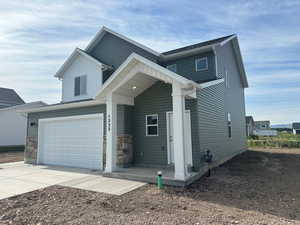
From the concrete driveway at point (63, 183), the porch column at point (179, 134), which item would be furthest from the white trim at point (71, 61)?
the porch column at point (179, 134)

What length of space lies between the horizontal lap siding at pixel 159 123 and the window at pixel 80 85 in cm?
531

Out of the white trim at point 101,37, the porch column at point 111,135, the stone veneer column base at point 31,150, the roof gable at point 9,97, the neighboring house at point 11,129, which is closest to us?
the porch column at point 111,135

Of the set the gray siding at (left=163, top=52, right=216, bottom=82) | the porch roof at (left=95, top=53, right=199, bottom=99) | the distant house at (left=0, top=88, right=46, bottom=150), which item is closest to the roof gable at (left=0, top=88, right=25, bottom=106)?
the distant house at (left=0, top=88, right=46, bottom=150)

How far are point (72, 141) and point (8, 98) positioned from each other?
62.3 ft

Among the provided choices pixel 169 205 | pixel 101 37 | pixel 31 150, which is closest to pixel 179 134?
pixel 169 205

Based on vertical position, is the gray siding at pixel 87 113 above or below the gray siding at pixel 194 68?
below

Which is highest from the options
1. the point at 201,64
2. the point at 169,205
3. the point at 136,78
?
the point at 201,64

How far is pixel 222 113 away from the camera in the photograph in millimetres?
11289

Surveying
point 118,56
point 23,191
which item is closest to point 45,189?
point 23,191

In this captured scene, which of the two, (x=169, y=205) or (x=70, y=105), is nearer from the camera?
(x=169, y=205)

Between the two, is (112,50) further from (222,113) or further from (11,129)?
(11,129)

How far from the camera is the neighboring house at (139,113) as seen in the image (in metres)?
7.52

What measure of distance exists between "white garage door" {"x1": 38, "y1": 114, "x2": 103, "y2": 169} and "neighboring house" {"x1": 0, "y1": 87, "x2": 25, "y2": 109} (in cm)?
1528

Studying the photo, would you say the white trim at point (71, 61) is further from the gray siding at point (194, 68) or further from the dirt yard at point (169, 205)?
the dirt yard at point (169, 205)
